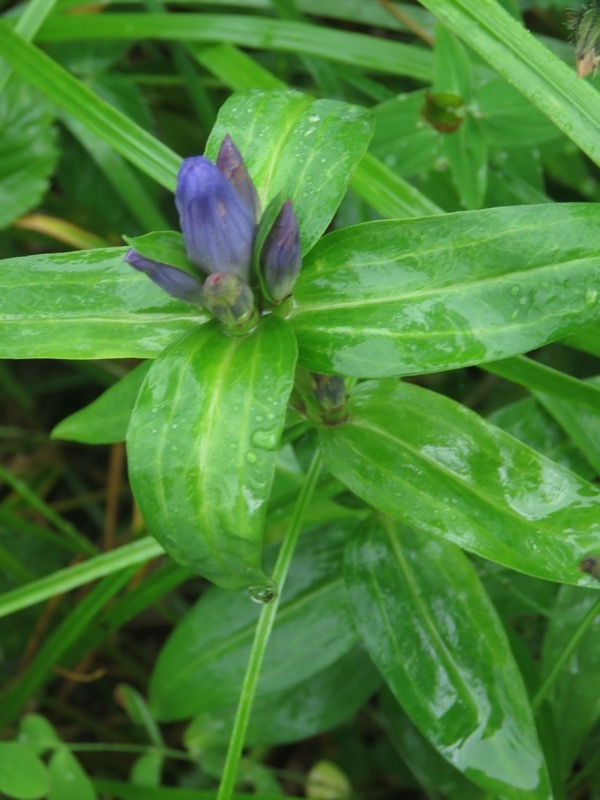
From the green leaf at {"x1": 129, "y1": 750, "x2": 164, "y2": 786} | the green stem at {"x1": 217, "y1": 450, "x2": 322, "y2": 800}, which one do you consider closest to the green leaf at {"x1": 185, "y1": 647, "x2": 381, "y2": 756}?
the green leaf at {"x1": 129, "y1": 750, "x2": 164, "y2": 786}

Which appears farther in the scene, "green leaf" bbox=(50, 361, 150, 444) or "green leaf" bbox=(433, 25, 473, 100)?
"green leaf" bbox=(433, 25, 473, 100)

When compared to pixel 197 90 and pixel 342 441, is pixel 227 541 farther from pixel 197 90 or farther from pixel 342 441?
pixel 197 90

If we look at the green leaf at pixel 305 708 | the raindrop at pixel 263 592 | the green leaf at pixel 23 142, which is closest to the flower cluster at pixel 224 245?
the raindrop at pixel 263 592

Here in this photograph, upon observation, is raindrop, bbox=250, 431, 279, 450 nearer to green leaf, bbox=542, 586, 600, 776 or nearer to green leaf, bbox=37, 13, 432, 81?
green leaf, bbox=542, 586, 600, 776

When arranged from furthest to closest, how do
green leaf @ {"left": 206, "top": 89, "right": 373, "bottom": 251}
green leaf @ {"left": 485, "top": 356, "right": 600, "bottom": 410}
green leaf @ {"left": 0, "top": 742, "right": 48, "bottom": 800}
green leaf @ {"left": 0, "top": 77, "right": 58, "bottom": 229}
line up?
green leaf @ {"left": 0, "top": 77, "right": 58, "bottom": 229}
green leaf @ {"left": 0, "top": 742, "right": 48, "bottom": 800}
green leaf @ {"left": 485, "top": 356, "right": 600, "bottom": 410}
green leaf @ {"left": 206, "top": 89, "right": 373, "bottom": 251}

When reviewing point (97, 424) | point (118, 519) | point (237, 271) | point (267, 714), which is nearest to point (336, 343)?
point (237, 271)

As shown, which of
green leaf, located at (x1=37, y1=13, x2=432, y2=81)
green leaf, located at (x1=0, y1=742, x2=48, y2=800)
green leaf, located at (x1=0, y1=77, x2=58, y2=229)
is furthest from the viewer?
green leaf, located at (x1=0, y1=77, x2=58, y2=229)

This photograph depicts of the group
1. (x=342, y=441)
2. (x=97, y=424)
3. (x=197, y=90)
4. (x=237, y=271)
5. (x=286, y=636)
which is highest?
(x=237, y=271)
